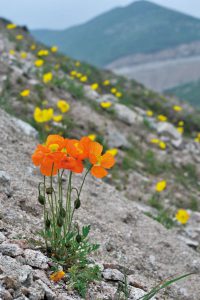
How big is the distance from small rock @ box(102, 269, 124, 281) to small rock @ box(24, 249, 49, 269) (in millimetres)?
479

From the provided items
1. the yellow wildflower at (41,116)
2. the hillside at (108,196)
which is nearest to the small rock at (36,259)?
the hillside at (108,196)

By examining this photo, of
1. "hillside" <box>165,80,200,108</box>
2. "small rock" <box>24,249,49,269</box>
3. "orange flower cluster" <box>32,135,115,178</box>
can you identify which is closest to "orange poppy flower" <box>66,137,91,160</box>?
"orange flower cluster" <box>32,135,115,178</box>

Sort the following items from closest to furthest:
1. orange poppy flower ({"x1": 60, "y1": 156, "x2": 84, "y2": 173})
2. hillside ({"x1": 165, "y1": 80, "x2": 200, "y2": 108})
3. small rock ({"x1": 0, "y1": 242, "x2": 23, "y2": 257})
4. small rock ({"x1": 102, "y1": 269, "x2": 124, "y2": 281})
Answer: orange poppy flower ({"x1": 60, "y1": 156, "x2": 84, "y2": 173}) < small rock ({"x1": 0, "y1": 242, "x2": 23, "y2": 257}) < small rock ({"x1": 102, "y1": 269, "x2": 124, "y2": 281}) < hillside ({"x1": 165, "y1": 80, "x2": 200, "y2": 108})

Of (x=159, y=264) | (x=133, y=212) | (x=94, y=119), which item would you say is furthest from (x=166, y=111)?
(x=159, y=264)

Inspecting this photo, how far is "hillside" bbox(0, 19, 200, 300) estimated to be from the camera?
10.0ft

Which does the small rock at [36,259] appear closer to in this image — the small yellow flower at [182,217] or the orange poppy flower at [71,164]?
the orange poppy flower at [71,164]

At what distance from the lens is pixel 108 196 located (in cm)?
579

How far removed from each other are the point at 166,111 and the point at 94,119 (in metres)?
5.70

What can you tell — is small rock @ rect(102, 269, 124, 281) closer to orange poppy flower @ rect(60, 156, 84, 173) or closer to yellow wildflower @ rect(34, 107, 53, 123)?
orange poppy flower @ rect(60, 156, 84, 173)

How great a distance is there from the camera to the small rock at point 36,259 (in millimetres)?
2944

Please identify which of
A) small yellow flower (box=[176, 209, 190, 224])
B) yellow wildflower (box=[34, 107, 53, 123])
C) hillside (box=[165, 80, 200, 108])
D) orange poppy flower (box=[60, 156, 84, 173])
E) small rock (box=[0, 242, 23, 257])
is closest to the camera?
orange poppy flower (box=[60, 156, 84, 173])

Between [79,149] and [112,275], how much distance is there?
96cm

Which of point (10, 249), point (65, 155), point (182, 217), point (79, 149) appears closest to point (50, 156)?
point (65, 155)

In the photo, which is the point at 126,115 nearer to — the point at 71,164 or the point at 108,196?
the point at 108,196
